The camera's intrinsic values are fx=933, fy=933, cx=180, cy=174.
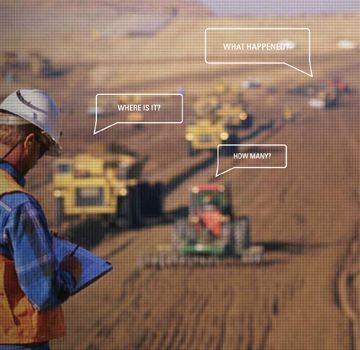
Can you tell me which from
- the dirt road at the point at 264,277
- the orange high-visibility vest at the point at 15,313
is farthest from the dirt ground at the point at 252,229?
the orange high-visibility vest at the point at 15,313

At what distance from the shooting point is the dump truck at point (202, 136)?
3189mm

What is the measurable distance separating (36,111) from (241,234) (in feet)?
7.21

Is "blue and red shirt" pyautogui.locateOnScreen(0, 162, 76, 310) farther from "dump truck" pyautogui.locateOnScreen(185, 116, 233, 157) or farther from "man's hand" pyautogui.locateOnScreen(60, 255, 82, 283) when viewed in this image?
"dump truck" pyautogui.locateOnScreen(185, 116, 233, 157)

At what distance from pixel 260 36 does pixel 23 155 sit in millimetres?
2034

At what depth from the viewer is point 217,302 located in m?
3.17

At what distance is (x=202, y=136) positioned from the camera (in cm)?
323

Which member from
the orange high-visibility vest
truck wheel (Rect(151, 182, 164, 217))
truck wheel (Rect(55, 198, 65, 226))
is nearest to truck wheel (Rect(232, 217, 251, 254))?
truck wheel (Rect(151, 182, 164, 217))

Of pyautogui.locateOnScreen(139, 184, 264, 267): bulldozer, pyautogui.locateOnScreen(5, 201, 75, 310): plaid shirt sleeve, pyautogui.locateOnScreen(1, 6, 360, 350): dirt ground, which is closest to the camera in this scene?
pyautogui.locateOnScreen(5, 201, 75, 310): plaid shirt sleeve

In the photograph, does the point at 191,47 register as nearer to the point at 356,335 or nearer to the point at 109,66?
the point at 109,66

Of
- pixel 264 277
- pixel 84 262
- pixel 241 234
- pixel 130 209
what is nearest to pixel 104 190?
pixel 130 209

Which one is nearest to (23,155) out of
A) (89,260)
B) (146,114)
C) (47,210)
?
(89,260)

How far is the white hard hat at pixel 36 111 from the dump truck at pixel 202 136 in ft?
6.40

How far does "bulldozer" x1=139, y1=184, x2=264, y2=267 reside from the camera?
3293 mm

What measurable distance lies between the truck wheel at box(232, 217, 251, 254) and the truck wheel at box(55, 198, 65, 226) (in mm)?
616
